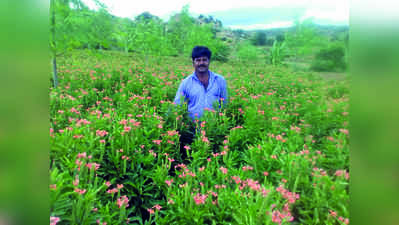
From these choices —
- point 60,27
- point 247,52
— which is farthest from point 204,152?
point 60,27

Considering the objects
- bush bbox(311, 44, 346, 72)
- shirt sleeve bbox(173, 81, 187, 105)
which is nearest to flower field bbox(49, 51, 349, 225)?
bush bbox(311, 44, 346, 72)

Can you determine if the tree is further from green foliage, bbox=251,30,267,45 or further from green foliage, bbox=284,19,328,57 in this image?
green foliage, bbox=284,19,328,57

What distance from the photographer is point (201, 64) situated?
68.0 inches

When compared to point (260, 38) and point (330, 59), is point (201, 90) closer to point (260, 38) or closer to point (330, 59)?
point (260, 38)

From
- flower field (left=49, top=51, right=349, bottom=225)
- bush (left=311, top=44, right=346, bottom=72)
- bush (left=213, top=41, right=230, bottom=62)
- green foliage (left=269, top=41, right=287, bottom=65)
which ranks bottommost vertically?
flower field (left=49, top=51, right=349, bottom=225)

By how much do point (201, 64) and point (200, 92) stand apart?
0.89 feet

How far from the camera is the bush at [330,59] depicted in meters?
0.84

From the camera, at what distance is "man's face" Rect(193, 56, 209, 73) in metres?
1.69

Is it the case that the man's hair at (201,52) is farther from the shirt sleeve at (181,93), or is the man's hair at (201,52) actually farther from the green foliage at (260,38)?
the green foliage at (260,38)

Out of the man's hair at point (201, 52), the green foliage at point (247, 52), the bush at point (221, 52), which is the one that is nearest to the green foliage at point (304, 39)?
the green foliage at point (247, 52)

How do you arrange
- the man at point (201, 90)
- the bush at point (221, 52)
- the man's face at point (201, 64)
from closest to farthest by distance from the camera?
the bush at point (221, 52) → the man's face at point (201, 64) → the man at point (201, 90)

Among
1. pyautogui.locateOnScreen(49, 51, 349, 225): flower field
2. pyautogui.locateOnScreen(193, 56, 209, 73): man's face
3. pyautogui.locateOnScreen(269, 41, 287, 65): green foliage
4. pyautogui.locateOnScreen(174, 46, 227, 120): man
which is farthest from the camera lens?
pyautogui.locateOnScreen(174, 46, 227, 120): man

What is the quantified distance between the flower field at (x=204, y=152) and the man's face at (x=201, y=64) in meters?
0.08
